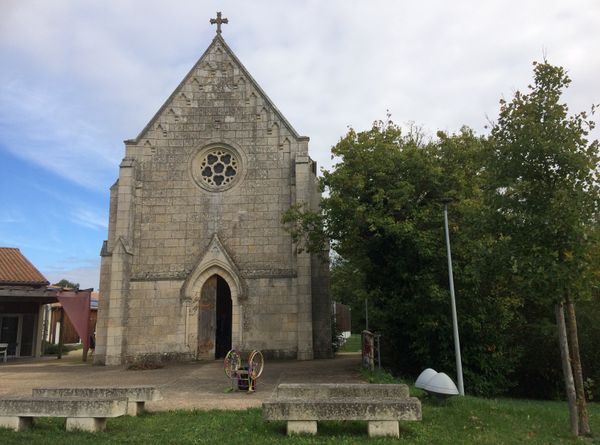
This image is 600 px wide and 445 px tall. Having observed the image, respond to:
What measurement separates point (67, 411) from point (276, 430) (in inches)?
120

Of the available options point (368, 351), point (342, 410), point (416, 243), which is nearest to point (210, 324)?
point (368, 351)

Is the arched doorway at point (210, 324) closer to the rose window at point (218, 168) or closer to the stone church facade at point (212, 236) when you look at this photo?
the stone church facade at point (212, 236)

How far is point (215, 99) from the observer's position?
794 inches

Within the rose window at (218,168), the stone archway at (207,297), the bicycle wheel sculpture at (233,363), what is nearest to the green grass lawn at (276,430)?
the bicycle wheel sculpture at (233,363)

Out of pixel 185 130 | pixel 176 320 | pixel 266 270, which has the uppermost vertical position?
pixel 185 130

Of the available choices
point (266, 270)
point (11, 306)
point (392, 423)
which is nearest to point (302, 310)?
point (266, 270)

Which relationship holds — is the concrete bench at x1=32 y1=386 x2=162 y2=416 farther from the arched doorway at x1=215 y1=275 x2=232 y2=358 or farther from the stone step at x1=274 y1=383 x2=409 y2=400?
the arched doorway at x1=215 y1=275 x2=232 y2=358

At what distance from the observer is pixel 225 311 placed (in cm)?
2038

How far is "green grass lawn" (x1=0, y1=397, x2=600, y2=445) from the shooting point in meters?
6.59

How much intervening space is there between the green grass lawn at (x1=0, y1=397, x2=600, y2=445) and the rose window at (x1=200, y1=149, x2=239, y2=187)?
12.4 meters

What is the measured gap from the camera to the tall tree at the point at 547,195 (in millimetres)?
7832

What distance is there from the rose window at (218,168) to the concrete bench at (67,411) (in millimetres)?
13044

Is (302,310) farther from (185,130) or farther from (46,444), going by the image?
(46,444)

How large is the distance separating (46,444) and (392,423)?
4577 mm
